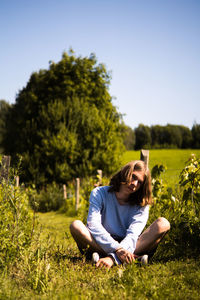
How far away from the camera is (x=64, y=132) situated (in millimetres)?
12023

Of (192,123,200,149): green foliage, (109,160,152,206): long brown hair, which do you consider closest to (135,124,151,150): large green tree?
(192,123,200,149): green foliage

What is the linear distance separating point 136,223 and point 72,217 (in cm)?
624

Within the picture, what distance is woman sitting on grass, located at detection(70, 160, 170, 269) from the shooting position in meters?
Result: 3.50

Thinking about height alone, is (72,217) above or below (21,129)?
below

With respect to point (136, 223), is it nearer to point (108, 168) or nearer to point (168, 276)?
point (168, 276)

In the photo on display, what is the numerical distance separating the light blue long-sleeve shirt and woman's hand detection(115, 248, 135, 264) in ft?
0.52

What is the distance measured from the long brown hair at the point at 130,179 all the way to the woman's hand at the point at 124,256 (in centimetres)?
72

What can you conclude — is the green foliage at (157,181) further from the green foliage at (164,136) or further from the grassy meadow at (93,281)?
the green foliage at (164,136)

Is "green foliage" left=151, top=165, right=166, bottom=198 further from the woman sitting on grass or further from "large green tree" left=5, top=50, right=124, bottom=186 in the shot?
"large green tree" left=5, top=50, right=124, bottom=186

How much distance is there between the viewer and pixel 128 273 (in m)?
2.88

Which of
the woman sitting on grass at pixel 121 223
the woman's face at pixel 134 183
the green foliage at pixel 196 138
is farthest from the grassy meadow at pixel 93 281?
the green foliage at pixel 196 138

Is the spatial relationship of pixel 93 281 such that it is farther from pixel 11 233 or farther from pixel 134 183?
pixel 134 183

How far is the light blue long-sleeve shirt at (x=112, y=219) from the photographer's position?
11.6 ft

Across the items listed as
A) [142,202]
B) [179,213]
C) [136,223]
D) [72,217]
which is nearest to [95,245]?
[136,223]
